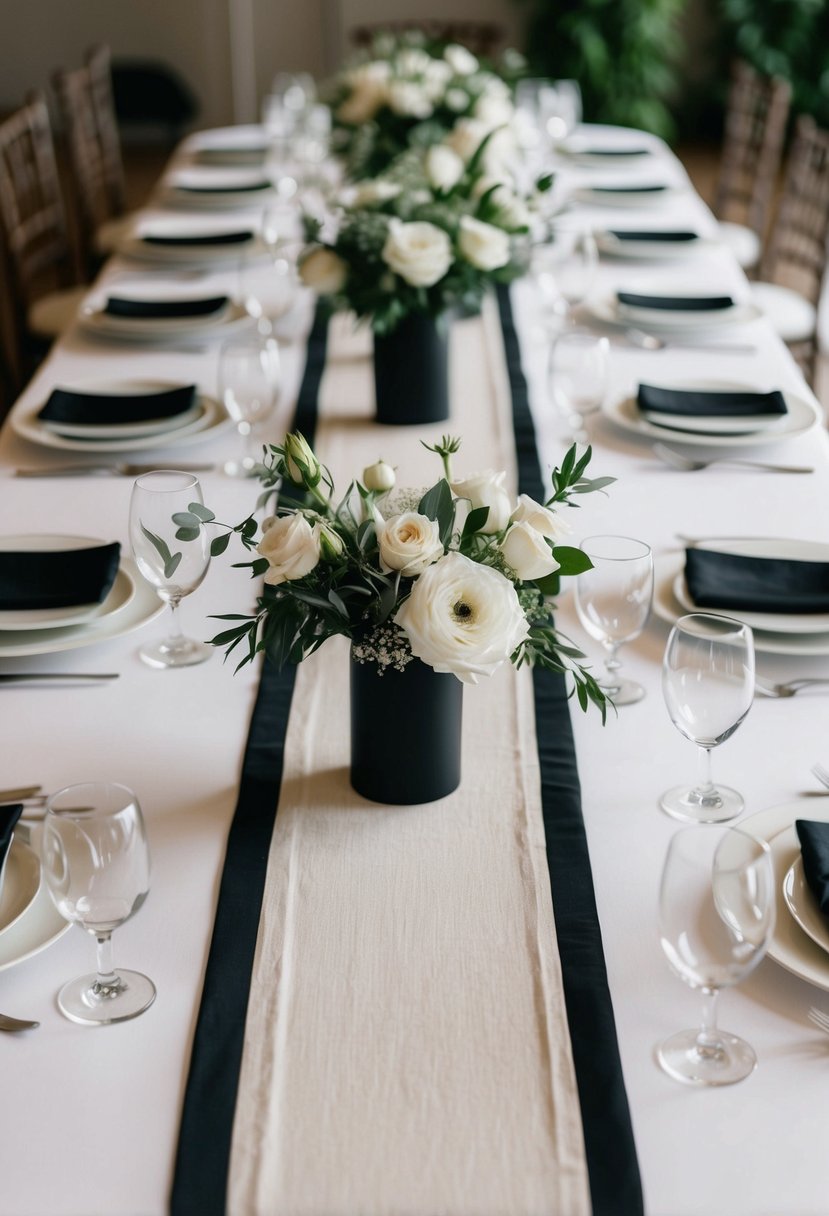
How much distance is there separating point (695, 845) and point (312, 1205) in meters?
0.34

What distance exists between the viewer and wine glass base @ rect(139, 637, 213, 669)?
1549mm

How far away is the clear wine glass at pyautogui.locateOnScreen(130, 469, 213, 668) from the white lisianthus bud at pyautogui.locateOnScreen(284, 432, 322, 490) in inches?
8.0

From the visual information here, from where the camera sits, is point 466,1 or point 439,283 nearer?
point 439,283

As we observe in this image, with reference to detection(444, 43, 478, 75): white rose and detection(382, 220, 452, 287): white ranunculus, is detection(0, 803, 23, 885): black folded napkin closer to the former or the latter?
detection(382, 220, 452, 287): white ranunculus

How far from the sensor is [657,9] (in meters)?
7.42

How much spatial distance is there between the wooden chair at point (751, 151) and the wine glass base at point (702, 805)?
337 centimetres

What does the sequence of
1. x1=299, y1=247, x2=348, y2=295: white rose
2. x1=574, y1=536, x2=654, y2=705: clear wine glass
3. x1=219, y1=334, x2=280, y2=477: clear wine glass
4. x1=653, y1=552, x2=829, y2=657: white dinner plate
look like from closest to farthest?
x1=574, y1=536, x2=654, y2=705: clear wine glass → x1=653, y1=552, x2=829, y2=657: white dinner plate → x1=219, y1=334, x2=280, y2=477: clear wine glass → x1=299, y1=247, x2=348, y2=295: white rose

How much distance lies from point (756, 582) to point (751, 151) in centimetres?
333

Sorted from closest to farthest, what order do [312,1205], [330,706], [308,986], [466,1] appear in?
[312,1205], [308,986], [330,706], [466,1]

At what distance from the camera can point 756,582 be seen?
1618mm

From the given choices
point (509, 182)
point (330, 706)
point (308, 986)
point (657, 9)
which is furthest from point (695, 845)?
point (657, 9)

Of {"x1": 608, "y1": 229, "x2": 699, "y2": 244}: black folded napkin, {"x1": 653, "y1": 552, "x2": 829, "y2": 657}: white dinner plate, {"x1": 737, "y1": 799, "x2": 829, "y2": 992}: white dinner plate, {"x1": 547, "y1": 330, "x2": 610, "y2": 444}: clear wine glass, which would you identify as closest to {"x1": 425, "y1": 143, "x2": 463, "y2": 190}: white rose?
{"x1": 547, "y1": 330, "x2": 610, "y2": 444}: clear wine glass

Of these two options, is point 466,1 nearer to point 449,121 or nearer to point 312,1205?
point 449,121

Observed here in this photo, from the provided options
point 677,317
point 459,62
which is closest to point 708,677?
point 677,317
